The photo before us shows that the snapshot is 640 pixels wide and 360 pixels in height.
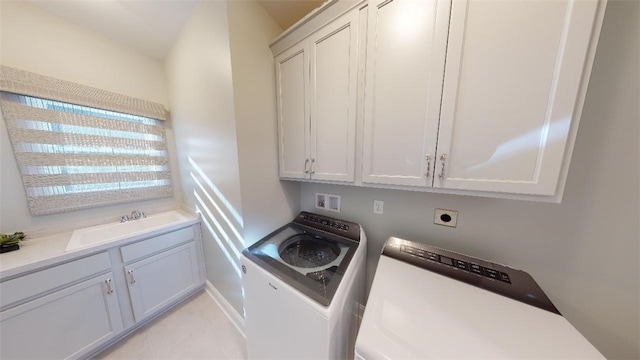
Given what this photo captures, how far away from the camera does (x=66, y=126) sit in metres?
1.42

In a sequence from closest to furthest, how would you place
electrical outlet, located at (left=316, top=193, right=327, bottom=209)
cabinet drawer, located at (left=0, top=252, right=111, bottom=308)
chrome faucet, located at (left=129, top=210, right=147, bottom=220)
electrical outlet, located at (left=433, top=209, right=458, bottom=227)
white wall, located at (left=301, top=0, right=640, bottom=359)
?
white wall, located at (left=301, top=0, right=640, bottom=359)
cabinet drawer, located at (left=0, top=252, right=111, bottom=308)
electrical outlet, located at (left=433, top=209, right=458, bottom=227)
electrical outlet, located at (left=316, top=193, right=327, bottom=209)
chrome faucet, located at (left=129, top=210, right=147, bottom=220)

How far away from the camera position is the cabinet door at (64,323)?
100cm

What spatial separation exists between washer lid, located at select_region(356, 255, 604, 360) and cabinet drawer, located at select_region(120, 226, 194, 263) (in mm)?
1818

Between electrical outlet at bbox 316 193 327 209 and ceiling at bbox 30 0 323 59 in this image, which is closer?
ceiling at bbox 30 0 323 59

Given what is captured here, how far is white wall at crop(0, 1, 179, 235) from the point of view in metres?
1.22

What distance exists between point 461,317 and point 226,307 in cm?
189

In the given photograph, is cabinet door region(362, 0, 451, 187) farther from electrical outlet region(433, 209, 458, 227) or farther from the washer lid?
the washer lid

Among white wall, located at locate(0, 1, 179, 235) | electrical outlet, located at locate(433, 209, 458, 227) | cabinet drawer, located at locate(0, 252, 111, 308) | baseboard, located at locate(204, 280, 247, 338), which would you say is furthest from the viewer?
baseboard, located at locate(204, 280, 247, 338)

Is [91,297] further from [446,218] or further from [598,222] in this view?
[598,222]

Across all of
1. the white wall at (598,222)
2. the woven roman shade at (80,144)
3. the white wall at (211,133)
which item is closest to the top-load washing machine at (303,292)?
the white wall at (211,133)

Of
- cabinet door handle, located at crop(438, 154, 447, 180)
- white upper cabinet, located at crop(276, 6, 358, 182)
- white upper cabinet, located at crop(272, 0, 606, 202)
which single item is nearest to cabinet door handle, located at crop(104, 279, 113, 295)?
white upper cabinet, located at crop(276, 6, 358, 182)

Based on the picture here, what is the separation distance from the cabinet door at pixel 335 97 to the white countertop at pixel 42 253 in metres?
1.63

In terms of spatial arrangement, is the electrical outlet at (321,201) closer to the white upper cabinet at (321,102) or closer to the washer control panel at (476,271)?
the white upper cabinet at (321,102)

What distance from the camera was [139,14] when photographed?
4.55ft
